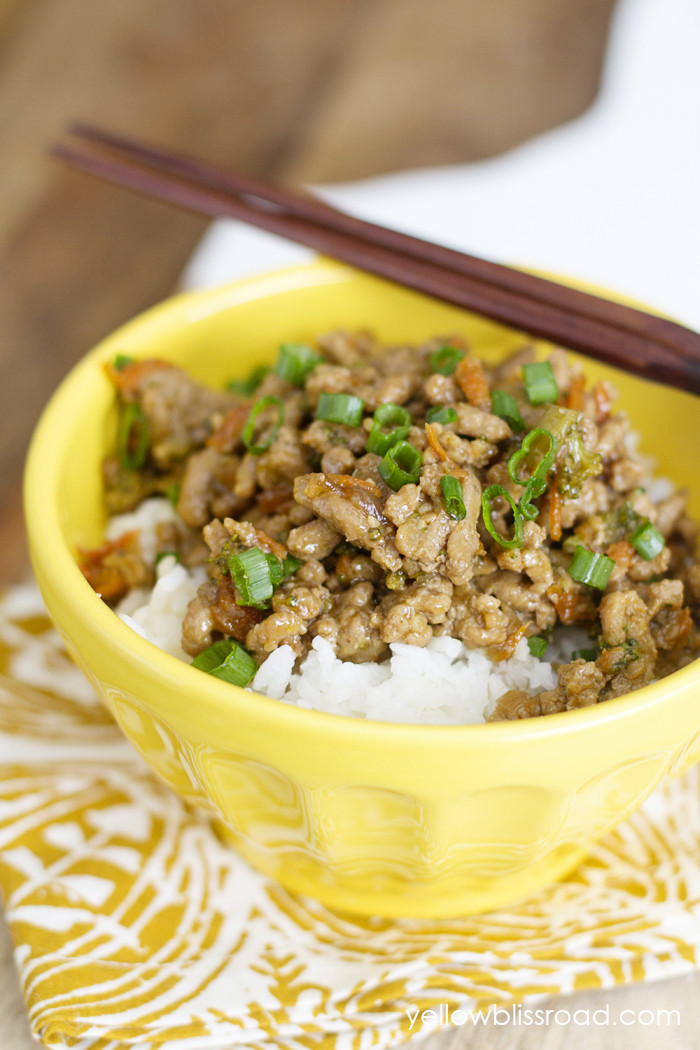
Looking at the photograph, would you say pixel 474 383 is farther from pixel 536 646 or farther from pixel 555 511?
pixel 536 646

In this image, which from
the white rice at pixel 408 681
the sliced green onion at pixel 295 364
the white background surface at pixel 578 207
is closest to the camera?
the white rice at pixel 408 681

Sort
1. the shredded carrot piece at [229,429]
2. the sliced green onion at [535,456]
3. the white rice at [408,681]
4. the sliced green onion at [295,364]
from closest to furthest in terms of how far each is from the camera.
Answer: the white rice at [408,681]
the sliced green onion at [535,456]
the shredded carrot piece at [229,429]
the sliced green onion at [295,364]

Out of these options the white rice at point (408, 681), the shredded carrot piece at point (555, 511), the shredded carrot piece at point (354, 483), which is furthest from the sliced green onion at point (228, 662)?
the shredded carrot piece at point (555, 511)

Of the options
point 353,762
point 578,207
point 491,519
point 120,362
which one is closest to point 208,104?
point 578,207

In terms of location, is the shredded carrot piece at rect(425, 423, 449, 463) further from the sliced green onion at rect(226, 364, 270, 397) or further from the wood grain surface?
the wood grain surface

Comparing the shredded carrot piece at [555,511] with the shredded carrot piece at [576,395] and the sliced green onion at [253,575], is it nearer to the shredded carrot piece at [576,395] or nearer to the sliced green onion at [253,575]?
the shredded carrot piece at [576,395]

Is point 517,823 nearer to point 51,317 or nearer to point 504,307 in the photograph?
point 504,307
